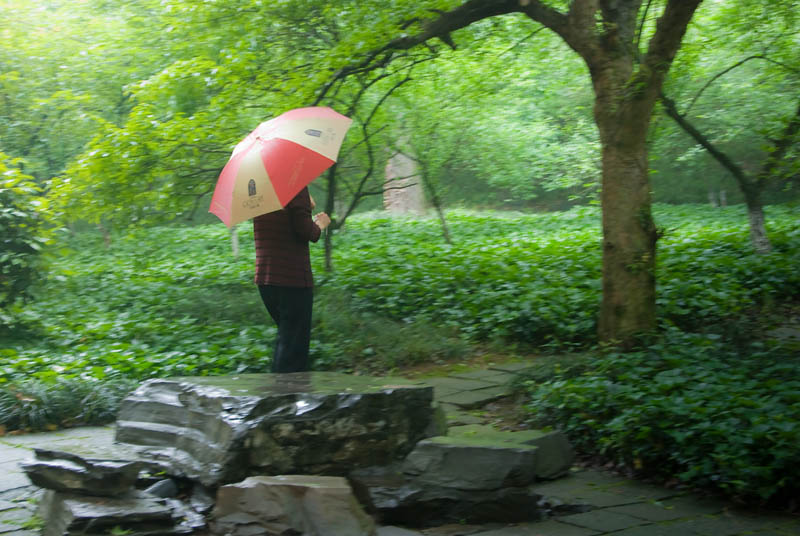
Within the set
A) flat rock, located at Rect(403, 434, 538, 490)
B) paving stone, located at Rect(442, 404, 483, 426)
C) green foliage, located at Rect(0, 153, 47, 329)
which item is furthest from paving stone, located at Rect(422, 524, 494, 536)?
green foliage, located at Rect(0, 153, 47, 329)

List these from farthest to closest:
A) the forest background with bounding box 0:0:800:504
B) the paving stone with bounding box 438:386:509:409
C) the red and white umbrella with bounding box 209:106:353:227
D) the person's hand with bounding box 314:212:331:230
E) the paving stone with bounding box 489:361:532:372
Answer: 1. the paving stone with bounding box 489:361:532:372
2. the paving stone with bounding box 438:386:509:409
3. the person's hand with bounding box 314:212:331:230
4. the forest background with bounding box 0:0:800:504
5. the red and white umbrella with bounding box 209:106:353:227

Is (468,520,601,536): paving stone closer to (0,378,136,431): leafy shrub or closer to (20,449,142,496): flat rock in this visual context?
(20,449,142,496): flat rock

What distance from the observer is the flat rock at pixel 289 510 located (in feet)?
10.6

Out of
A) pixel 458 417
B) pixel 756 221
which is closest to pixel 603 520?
pixel 458 417

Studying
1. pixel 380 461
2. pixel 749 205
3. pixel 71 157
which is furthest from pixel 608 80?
pixel 71 157

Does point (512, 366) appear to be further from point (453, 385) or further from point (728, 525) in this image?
point (728, 525)

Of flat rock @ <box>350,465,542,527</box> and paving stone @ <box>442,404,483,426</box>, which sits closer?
flat rock @ <box>350,465,542,527</box>

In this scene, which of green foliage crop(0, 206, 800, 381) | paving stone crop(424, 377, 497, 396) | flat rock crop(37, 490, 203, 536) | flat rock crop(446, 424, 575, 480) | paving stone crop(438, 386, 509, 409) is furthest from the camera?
green foliage crop(0, 206, 800, 381)

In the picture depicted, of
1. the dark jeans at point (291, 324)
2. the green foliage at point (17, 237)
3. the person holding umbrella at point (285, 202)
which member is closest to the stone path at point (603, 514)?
the dark jeans at point (291, 324)

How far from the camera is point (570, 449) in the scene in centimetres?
440

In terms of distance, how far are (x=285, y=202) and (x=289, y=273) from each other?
0.66 metres

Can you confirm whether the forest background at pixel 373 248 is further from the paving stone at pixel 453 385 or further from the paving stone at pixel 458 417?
the paving stone at pixel 453 385

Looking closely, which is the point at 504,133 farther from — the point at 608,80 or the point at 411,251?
the point at 608,80

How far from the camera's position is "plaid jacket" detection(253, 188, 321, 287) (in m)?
5.20
